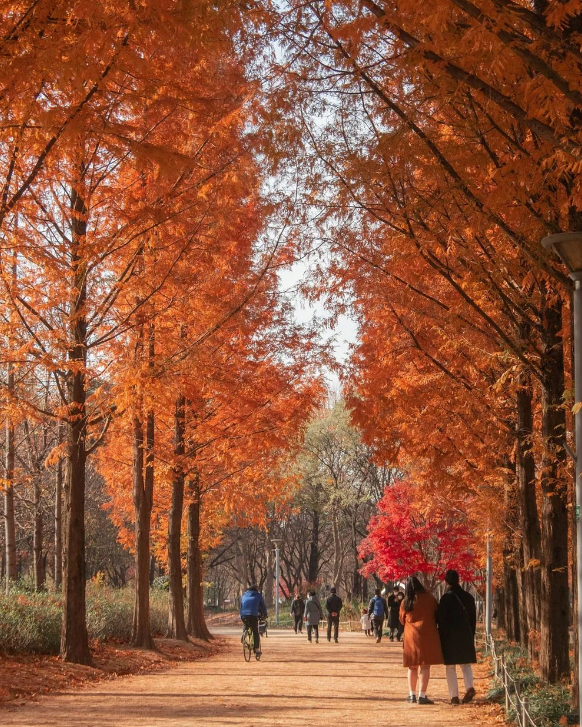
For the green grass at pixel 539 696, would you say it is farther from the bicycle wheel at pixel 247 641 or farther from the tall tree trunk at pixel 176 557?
the tall tree trunk at pixel 176 557

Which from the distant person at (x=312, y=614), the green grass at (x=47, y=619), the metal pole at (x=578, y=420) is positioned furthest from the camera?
the distant person at (x=312, y=614)

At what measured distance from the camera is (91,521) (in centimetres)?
4788

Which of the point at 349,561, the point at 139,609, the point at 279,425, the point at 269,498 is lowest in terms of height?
the point at 349,561

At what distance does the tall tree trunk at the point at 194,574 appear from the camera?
2566 cm

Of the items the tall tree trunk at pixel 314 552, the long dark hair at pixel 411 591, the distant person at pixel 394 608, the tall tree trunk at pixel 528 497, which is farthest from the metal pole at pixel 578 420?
the tall tree trunk at pixel 314 552

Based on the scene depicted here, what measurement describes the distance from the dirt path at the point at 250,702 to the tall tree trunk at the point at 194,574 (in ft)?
29.4

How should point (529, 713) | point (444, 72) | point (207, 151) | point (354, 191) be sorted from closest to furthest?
point (444, 72)
point (529, 713)
point (354, 191)
point (207, 151)

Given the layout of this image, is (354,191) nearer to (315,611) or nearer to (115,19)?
(115,19)

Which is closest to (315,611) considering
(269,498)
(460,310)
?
(269,498)

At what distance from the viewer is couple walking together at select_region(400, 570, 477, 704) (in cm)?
1069

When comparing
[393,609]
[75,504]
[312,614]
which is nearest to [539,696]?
[75,504]

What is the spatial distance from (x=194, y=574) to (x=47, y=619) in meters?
11.6

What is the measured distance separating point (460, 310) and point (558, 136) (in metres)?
6.40

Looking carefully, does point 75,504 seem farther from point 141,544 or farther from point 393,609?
point 393,609
